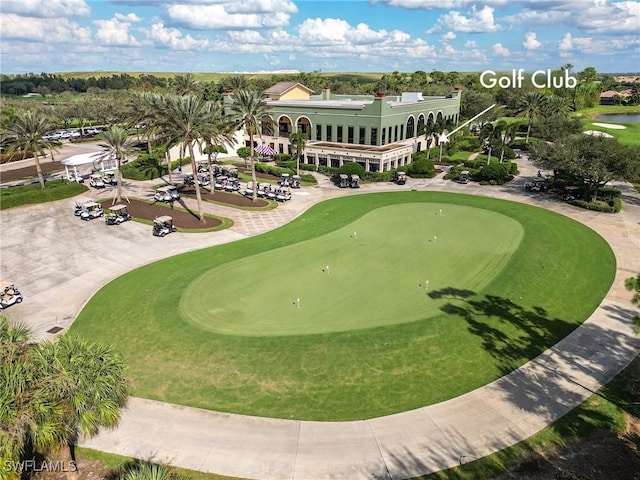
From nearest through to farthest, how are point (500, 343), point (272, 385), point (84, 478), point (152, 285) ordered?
point (84, 478) < point (272, 385) < point (500, 343) < point (152, 285)

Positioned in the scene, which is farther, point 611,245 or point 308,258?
point 611,245

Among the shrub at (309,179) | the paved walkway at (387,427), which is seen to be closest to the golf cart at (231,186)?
the shrub at (309,179)

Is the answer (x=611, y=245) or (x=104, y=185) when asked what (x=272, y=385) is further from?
(x=104, y=185)

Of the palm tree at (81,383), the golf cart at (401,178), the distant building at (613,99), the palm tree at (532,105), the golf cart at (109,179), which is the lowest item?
the golf cart at (109,179)

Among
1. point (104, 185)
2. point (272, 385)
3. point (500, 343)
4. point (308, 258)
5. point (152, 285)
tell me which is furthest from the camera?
point (104, 185)

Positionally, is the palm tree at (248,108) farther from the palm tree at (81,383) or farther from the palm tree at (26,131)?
the palm tree at (81,383)

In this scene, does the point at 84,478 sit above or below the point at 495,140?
below

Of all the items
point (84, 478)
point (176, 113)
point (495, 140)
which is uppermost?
point (176, 113)

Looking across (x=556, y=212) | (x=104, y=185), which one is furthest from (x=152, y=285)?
(x=556, y=212)
